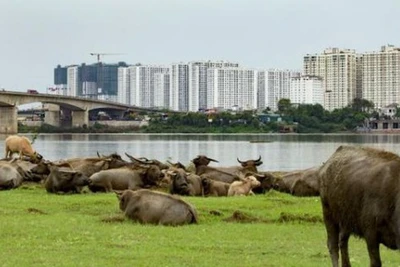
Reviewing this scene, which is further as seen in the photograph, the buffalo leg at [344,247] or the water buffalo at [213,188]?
the water buffalo at [213,188]

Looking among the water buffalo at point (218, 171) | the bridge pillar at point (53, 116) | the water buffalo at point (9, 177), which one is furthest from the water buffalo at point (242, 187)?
the bridge pillar at point (53, 116)

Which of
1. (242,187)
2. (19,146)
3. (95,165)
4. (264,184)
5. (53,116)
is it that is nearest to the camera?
(242,187)

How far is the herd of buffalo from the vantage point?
925 centimetres

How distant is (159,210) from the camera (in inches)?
625

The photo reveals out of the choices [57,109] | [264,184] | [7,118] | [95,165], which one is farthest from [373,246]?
[57,109]

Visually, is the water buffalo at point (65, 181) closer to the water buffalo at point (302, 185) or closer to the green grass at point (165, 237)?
the green grass at point (165, 237)

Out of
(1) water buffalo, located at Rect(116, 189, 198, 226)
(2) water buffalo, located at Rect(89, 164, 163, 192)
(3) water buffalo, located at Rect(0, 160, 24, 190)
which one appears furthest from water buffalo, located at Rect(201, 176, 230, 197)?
(1) water buffalo, located at Rect(116, 189, 198, 226)

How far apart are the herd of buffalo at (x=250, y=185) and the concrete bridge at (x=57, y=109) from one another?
60.5 meters

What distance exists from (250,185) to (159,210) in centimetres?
766

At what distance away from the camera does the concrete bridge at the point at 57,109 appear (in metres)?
92.7

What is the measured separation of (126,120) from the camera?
151750 mm

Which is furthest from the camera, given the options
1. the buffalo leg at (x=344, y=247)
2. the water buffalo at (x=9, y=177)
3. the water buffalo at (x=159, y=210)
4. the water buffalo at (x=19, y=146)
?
the water buffalo at (x=19, y=146)

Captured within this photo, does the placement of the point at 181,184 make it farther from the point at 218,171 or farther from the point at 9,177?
the point at 9,177

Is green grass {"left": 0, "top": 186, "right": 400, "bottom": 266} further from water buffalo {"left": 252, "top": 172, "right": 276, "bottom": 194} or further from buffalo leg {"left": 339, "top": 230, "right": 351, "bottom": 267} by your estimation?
water buffalo {"left": 252, "top": 172, "right": 276, "bottom": 194}
